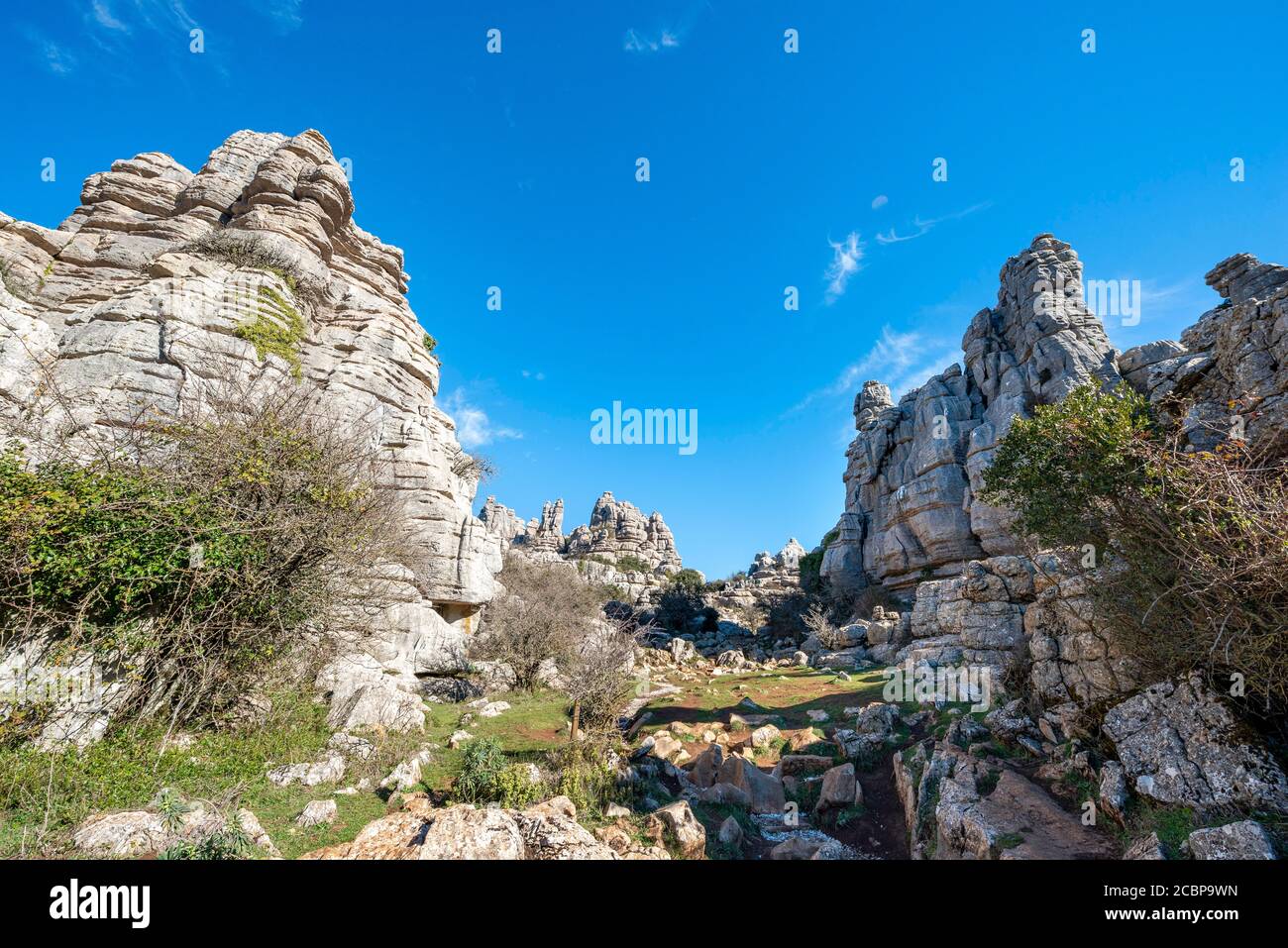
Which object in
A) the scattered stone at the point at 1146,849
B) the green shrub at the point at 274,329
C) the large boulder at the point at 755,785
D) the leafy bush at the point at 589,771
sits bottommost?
the large boulder at the point at 755,785

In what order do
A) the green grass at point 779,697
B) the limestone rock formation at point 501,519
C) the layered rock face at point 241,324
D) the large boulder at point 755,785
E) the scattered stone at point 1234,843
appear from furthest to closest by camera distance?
the limestone rock formation at point 501,519 < the green grass at point 779,697 < the layered rock face at point 241,324 < the large boulder at point 755,785 < the scattered stone at point 1234,843

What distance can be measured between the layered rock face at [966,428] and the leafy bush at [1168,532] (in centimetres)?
2682

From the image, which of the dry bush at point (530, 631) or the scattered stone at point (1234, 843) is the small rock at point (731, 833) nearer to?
the scattered stone at point (1234, 843)

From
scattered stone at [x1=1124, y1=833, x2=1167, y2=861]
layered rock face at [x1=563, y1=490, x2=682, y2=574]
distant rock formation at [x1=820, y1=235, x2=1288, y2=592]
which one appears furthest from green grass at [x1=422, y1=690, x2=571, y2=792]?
layered rock face at [x1=563, y1=490, x2=682, y2=574]

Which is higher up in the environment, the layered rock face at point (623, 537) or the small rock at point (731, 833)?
the layered rock face at point (623, 537)

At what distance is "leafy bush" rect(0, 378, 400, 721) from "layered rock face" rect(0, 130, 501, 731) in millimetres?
2150

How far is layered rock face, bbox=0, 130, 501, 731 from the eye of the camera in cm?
1339

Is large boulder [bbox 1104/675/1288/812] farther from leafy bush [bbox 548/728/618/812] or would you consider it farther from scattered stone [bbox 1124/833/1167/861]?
leafy bush [bbox 548/728/618/812]

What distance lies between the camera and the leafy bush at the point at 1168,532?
552 cm

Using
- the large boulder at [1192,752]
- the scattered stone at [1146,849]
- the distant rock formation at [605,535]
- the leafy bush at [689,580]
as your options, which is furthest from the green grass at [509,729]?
the distant rock formation at [605,535]

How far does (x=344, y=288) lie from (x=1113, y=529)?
1141 inches

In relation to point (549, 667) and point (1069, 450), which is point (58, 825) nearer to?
point (549, 667)
